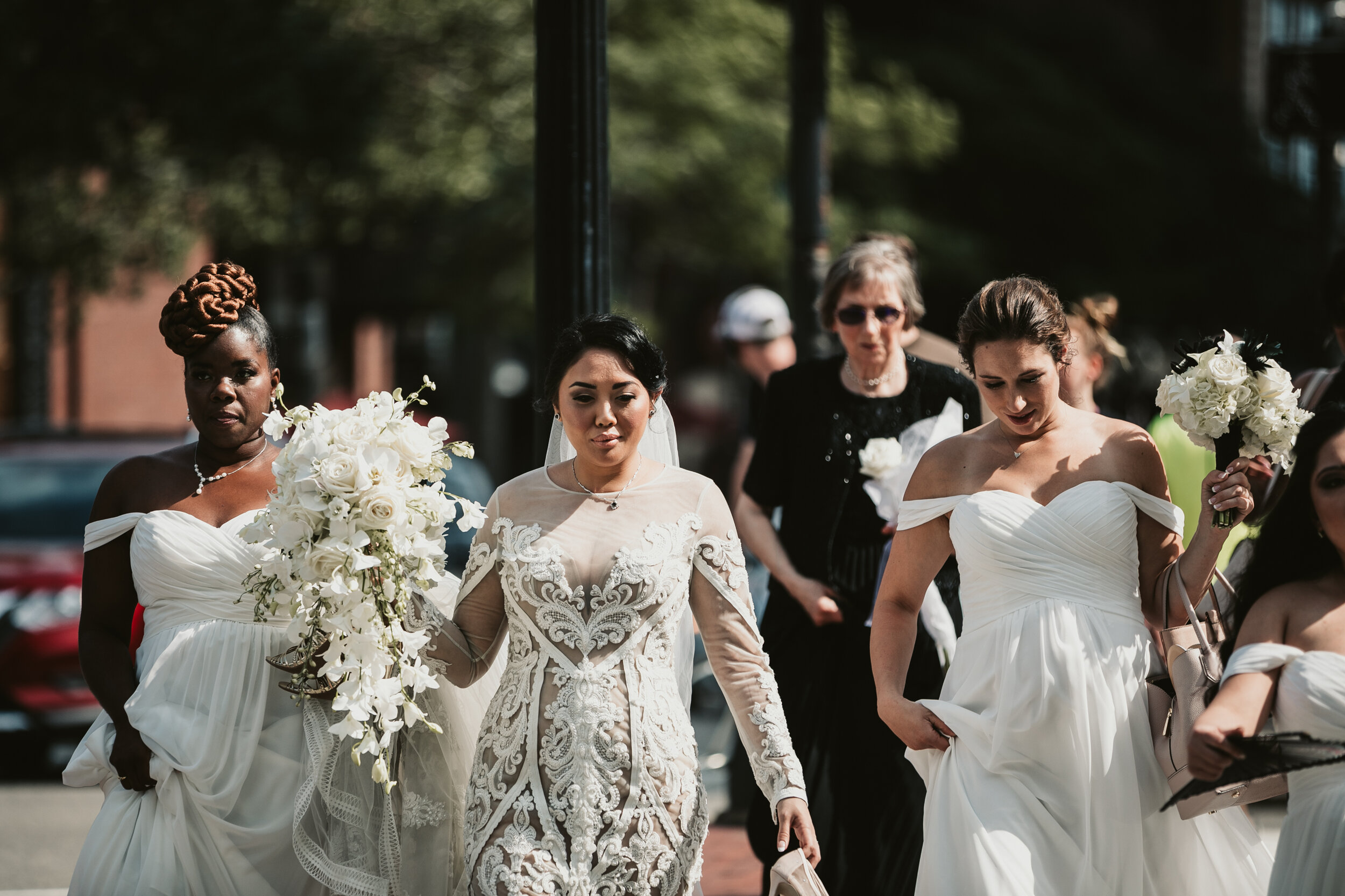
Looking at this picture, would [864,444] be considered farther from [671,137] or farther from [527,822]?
[671,137]

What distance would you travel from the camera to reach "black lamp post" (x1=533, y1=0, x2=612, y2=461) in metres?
4.93

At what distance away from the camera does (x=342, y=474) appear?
3912 mm

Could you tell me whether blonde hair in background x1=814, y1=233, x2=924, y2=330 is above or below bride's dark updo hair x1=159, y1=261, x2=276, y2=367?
above

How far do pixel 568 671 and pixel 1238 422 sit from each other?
1.94 meters

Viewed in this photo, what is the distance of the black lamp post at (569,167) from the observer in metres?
4.93

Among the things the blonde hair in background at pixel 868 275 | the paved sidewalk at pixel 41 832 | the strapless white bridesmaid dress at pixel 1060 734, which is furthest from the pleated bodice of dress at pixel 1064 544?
the paved sidewalk at pixel 41 832

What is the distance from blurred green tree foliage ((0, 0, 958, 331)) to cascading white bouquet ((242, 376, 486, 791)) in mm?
10553

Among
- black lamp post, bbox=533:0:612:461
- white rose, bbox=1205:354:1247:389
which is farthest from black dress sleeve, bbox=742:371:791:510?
white rose, bbox=1205:354:1247:389

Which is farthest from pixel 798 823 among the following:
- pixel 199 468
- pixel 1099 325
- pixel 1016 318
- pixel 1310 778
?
pixel 1099 325

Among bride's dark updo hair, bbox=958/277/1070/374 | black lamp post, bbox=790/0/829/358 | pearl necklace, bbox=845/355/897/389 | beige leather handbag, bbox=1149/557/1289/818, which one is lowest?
beige leather handbag, bbox=1149/557/1289/818

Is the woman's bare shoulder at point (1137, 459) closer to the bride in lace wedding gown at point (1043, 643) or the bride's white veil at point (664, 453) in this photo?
the bride in lace wedding gown at point (1043, 643)

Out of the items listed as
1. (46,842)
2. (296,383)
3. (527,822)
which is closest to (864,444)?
(527,822)

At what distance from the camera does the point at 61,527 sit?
9.81 metres

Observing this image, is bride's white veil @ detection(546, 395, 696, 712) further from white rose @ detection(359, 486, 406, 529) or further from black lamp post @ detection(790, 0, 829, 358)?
black lamp post @ detection(790, 0, 829, 358)
